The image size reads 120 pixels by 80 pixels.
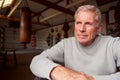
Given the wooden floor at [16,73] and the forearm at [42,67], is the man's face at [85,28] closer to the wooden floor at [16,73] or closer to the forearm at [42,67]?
the forearm at [42,67]

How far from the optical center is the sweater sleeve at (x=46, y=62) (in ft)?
3.01

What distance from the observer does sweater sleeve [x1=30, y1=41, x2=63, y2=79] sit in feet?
3.01

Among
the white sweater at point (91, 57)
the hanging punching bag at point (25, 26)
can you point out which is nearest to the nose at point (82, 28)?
the white sweater at point (91, 57)

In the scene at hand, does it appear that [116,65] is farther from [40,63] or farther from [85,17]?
[40,63]

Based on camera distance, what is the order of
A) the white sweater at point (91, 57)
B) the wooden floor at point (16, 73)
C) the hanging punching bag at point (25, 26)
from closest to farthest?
the white sweater at point (91, 57)
the hanging punching bag at point (25, 26)
the wooden floor at point (16, 73)

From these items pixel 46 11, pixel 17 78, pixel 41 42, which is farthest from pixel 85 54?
pixel 41 42

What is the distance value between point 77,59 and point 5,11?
28.4ft

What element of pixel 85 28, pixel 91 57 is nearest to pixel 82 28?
pixel 85 28

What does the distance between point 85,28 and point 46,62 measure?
1.17 ft

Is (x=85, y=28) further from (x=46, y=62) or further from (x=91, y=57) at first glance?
(x=46, y=62)

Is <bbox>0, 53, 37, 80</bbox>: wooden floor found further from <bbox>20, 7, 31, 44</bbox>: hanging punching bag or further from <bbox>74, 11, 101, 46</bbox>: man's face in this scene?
<bbox>74, 11, 101, 46</bbox>: man's face

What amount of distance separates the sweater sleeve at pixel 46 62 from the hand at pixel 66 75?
0.10 feet

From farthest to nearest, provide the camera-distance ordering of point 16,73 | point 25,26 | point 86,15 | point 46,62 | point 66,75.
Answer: point 16,73
point 25,26
point 86,15
point 46,62
point 66,75

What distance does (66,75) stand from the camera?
0.85m
